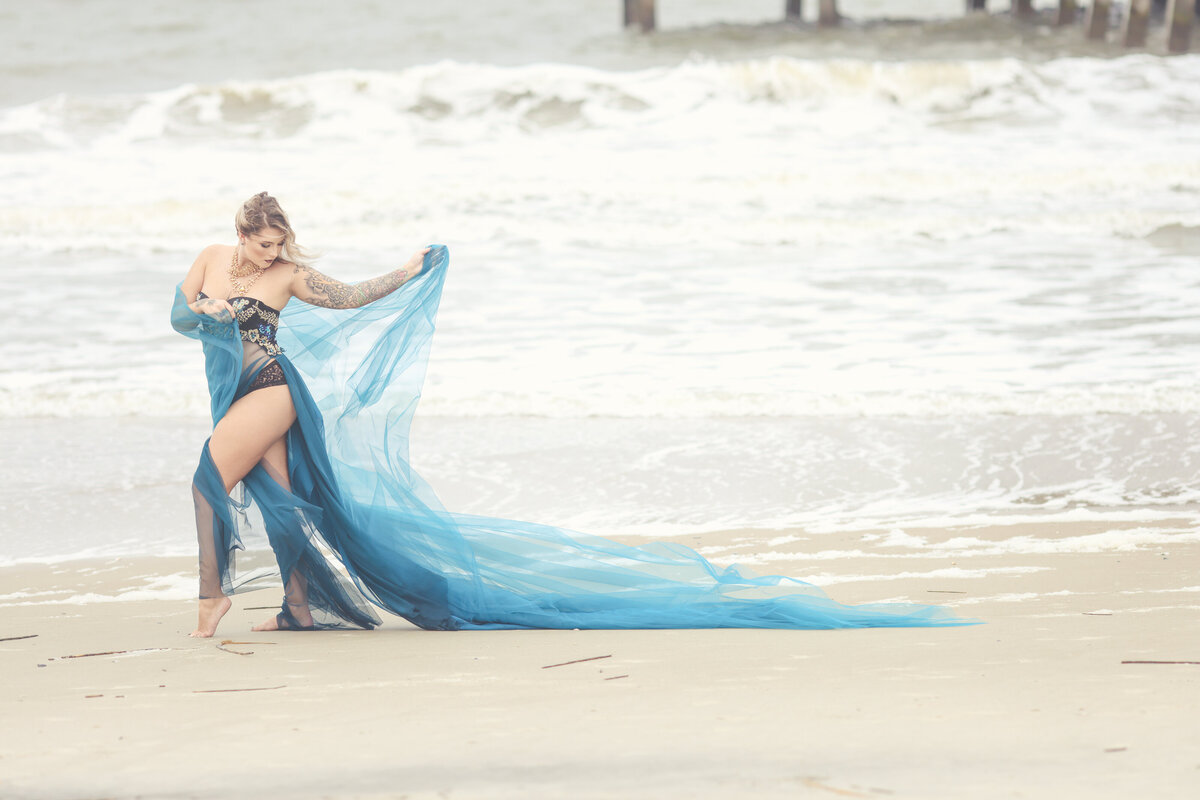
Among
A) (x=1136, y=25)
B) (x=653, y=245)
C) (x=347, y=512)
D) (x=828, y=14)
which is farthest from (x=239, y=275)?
(x=828, y=14)

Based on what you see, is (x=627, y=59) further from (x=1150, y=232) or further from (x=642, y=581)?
(x=642, y=581)

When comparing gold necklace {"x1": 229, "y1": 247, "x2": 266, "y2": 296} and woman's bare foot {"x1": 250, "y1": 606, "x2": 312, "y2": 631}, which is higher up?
gold necklace {"x1": 229, "y1": 247, "x2": 266, "y2": 296}

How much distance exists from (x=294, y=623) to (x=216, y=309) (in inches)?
43.8

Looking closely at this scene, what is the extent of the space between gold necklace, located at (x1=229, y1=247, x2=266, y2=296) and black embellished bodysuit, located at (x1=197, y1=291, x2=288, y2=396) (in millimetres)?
39

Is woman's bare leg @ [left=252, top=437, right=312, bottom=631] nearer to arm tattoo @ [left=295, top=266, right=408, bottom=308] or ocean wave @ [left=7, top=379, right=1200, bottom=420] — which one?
arm tattoo @ [left=295, top=266, right=408, bottom=308]

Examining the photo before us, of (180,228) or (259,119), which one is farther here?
(259,119)

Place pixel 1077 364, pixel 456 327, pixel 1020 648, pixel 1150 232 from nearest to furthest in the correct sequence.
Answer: pixel 1020 648 < pixel 1077 364 < pixel 456 327 < pixel 1150 232

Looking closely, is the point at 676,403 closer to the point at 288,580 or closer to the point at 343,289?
the point at 343,289

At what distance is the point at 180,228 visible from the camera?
14.6m

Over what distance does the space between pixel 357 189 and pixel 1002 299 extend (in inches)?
325

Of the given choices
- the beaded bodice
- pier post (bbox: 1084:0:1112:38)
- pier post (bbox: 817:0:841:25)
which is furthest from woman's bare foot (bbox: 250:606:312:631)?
pier post (bbox: 817:0:841:25)

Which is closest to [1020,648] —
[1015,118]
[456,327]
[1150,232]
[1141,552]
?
[1141,552]

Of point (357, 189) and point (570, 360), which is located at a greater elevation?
point (357, 189)

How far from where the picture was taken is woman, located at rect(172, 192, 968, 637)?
4102mm
